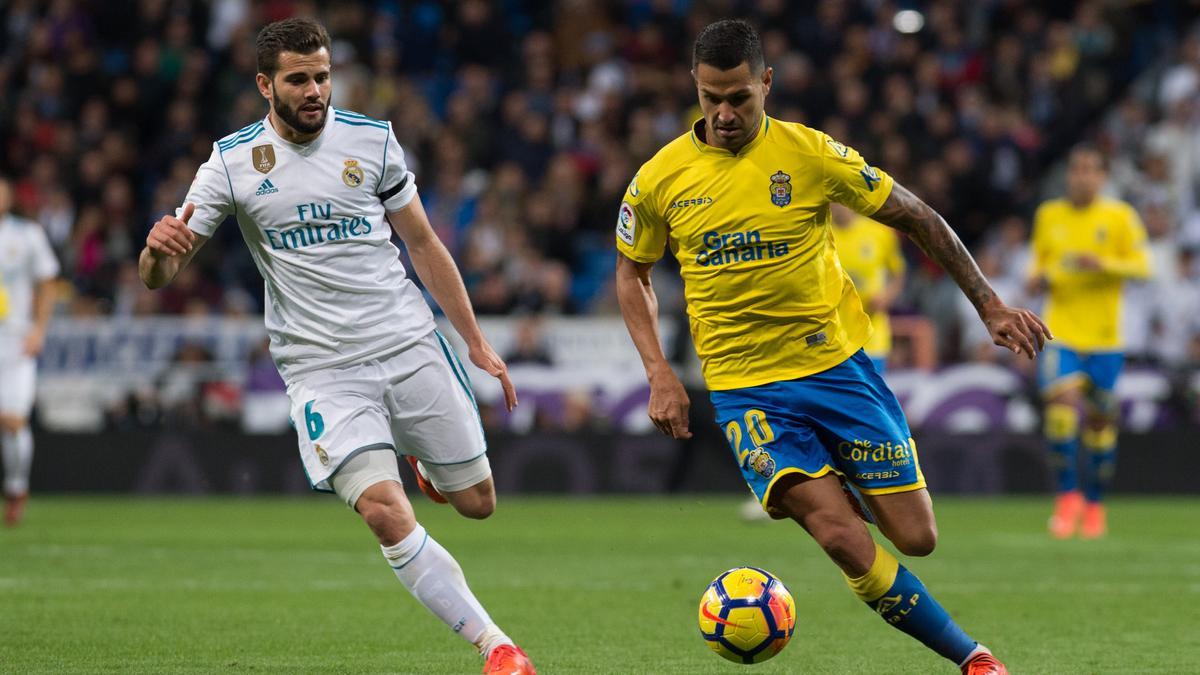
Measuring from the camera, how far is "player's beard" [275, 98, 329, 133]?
637 cm

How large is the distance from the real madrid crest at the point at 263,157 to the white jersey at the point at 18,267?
24.8ft

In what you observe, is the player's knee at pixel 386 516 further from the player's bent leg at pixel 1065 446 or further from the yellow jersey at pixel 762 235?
the player's bent leg at pixel 1065 446

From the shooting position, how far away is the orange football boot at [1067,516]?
1275 centimetres

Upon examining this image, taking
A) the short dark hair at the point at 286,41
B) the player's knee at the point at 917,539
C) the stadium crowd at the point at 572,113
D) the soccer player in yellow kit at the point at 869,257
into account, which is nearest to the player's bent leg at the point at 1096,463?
the soccer player in yellow kit at the point at 869,257

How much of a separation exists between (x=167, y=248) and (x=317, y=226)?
2.08 ft

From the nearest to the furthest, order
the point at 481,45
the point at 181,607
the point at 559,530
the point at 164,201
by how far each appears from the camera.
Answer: the point at 181,607, the point at 559,530, the point at 164,201, the point at 481,45

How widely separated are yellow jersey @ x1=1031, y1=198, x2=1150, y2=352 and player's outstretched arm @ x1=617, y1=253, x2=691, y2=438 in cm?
694

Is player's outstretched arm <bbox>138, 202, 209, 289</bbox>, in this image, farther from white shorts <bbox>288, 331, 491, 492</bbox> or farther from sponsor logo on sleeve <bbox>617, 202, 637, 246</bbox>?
sponsor logo on sleeve <bbox>617, 202, 637, 246</bbox>

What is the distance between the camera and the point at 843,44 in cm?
2103

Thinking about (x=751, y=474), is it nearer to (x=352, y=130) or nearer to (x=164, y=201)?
(x=352, y=130)

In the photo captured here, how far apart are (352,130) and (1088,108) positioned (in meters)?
15.7

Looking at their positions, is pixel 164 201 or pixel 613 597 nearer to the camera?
pixel 613 597

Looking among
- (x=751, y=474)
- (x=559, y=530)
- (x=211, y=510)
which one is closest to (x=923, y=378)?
(x=559, y=530)

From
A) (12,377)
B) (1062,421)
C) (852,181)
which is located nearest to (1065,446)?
(1062,421)
